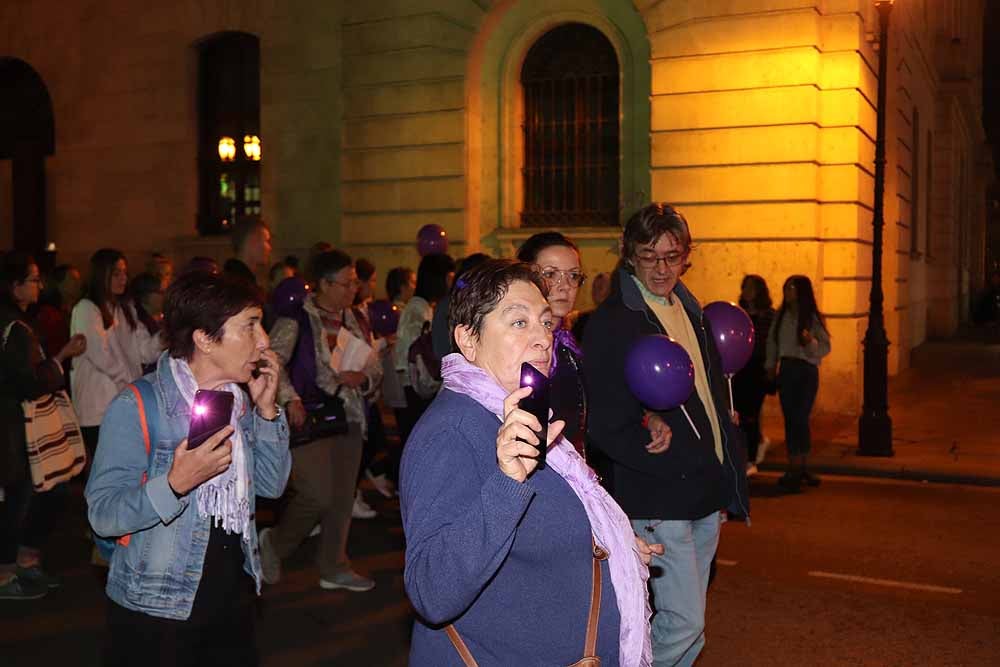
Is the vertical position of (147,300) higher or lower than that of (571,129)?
lower

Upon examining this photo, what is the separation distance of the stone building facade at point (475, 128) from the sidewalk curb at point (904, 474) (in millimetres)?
3850

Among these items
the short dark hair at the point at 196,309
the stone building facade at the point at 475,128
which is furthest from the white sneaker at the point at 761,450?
the short dark hair at the point at 196,309

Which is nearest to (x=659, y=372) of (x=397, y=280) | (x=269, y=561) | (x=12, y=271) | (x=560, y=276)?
(x=560, y=276)

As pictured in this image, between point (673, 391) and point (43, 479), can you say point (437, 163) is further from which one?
point (673, 391)

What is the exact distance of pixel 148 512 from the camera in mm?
3146

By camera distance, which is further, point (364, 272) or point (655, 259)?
point (364, 272)

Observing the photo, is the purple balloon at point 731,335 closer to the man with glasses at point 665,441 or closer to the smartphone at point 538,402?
the man with glasses at point 665,441

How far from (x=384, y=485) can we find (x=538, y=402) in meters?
7.66

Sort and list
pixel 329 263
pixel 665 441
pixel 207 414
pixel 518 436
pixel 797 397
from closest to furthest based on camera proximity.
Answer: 1. pixel 518 436
2. pixel 207 414
3. pixel 665 441
4. pixel 329 263
5. pixel 797 397

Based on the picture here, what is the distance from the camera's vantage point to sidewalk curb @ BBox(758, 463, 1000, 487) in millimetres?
10234

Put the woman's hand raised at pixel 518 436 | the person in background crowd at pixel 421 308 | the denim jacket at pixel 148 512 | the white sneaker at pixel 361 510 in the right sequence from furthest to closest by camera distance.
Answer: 1. the white sneaker at pixel 361 510
2. the person in background crowd at pixel 421 308
3. the denim jacket at pixel 148 512
4. the woman's hand raised at pixel 518 436

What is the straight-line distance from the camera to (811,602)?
20.8ft

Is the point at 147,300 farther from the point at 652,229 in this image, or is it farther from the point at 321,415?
the point at 652,229

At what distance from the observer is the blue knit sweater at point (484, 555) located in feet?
7.39
